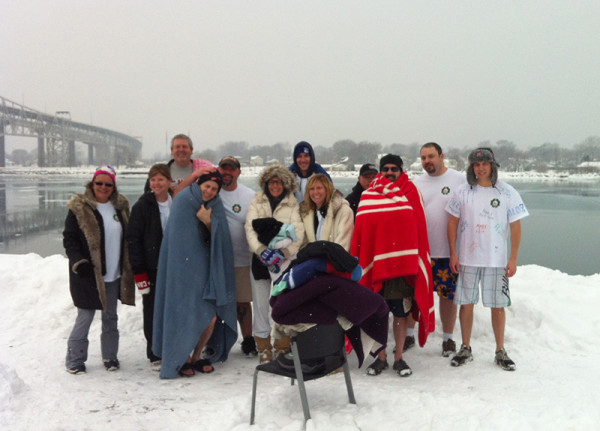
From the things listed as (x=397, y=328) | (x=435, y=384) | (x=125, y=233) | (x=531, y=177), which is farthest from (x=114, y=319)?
(x=531, y=177)

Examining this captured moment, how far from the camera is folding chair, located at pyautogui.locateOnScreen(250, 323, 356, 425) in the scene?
9.57ft

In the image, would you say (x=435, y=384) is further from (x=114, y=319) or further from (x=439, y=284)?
(x=114, y=319)

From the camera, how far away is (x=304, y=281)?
2953 millimetres

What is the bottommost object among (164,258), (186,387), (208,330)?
(186,387)

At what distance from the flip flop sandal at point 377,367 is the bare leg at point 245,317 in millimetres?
1416

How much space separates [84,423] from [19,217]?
695 inches

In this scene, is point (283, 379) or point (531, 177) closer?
point (283, 379)

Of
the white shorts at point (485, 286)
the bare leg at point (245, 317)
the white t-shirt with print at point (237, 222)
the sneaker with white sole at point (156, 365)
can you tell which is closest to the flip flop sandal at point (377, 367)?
the white shorts at point (485, 286)

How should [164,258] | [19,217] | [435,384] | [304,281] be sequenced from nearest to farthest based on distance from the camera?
1. [304,281]
2. [435,384]
3. [164,258]
4. [19,217]

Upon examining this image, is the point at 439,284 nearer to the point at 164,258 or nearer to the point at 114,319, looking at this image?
the point at 164,258

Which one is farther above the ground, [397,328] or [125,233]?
[125,233]

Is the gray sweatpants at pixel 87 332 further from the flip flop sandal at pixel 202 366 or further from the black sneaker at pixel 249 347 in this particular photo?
the black sneaker at pixel 249 347

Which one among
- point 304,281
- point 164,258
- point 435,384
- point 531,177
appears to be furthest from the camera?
point 531,177

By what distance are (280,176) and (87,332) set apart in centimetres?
233
